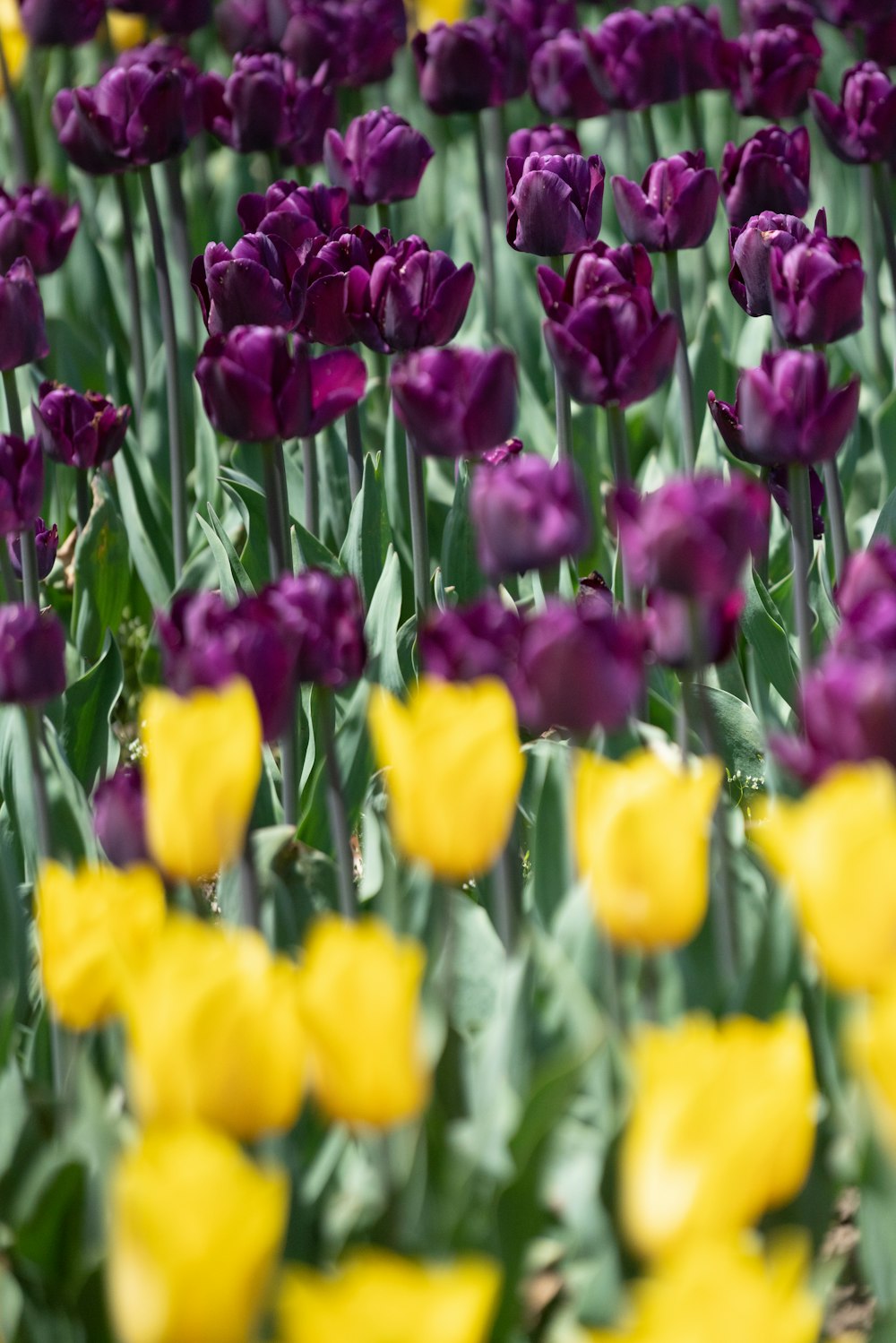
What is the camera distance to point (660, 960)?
1509 millimetres

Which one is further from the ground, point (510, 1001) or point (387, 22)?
point (387, 22)

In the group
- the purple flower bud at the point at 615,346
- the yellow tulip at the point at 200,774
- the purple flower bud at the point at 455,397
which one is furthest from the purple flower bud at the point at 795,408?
the yellow tulip at the point at 200,774

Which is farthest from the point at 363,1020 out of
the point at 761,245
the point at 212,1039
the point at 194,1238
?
the point at 761,245

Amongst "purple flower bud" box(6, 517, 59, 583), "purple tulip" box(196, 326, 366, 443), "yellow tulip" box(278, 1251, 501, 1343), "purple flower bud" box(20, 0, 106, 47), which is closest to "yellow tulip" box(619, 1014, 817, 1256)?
"yellow tulip" box(278, 1251, 501, 1343)

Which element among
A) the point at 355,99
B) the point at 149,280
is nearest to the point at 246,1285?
the point at 149,280

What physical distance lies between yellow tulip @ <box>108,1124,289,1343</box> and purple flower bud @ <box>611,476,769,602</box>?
0.63m

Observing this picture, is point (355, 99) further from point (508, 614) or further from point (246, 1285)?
point (246, 1285)

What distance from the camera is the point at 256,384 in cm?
194

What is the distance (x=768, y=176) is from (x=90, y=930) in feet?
5.79

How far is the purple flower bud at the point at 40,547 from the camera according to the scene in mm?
2613

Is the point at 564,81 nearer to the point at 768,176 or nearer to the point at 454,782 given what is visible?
the point at 768,176

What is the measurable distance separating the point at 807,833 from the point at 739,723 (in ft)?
3.94

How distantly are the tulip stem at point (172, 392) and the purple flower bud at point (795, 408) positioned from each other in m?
1.23

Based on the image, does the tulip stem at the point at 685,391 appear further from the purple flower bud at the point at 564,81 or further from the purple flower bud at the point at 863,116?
the purple flower bud at the point at 564,81
